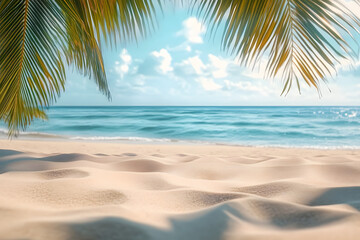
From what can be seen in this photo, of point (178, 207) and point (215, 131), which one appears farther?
point (215, 131)

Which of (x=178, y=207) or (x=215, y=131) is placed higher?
(x=178, y=207)

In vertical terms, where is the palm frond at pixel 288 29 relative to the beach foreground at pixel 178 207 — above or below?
above

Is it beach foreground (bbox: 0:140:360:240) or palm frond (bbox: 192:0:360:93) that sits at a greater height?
palm frond (bbox: 192:0:360:93)

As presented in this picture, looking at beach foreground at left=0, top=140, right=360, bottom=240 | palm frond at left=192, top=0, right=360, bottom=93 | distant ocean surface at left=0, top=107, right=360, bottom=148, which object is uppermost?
palm frond at left=192, top=0, right=360, bottom=93

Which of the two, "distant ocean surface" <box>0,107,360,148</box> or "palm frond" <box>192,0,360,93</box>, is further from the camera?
"distant ocean surface" <box>0,107,360,148</box>

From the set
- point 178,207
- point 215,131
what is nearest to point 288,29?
point 178,207

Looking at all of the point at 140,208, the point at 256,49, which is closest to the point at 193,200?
the point at 140,208

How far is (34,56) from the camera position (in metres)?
2.39

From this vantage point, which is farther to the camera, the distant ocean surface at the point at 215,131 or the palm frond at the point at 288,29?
the distant ocean surface at the point at 215,131

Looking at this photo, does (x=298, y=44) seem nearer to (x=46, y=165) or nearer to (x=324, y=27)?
(x=324, y=27)

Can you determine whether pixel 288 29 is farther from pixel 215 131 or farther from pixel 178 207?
pixel 215 131

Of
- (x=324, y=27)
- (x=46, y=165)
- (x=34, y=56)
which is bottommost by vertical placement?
(x=46, y=165)

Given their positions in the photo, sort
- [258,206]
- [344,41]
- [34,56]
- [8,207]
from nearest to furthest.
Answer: [8,207]
[258,206]
[344,41]
[34,56]

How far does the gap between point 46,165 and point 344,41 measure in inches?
96.7
